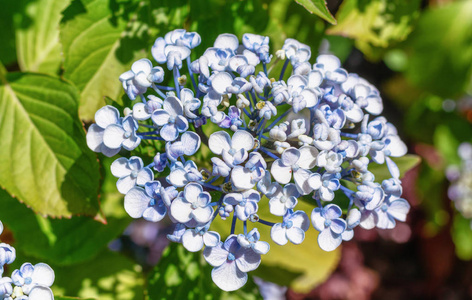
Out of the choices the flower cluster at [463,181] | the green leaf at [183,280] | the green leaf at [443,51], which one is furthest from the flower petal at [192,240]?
the flower cluster at [463,181]

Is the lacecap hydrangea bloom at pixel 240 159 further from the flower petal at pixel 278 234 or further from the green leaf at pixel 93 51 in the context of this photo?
the green leaf at pixel 93 51

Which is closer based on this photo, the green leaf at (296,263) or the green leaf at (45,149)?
the green leaf at (45,149)

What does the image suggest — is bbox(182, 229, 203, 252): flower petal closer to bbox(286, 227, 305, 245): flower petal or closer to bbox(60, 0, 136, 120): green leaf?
bbox(286, 227, 305, 245): flower petal

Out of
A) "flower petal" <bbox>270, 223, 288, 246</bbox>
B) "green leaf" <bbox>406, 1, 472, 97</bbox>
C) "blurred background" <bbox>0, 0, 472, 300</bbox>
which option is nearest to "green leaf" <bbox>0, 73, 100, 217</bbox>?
"blurred background" <bbox>0, 0, 472, 300</bbox>

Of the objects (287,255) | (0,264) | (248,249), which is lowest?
(287,255)

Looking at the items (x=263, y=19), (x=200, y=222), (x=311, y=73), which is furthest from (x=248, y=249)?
(x=263, y=19)

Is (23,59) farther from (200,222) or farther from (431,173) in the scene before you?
(431,173)

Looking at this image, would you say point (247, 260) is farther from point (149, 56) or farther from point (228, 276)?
point (149, 56)
